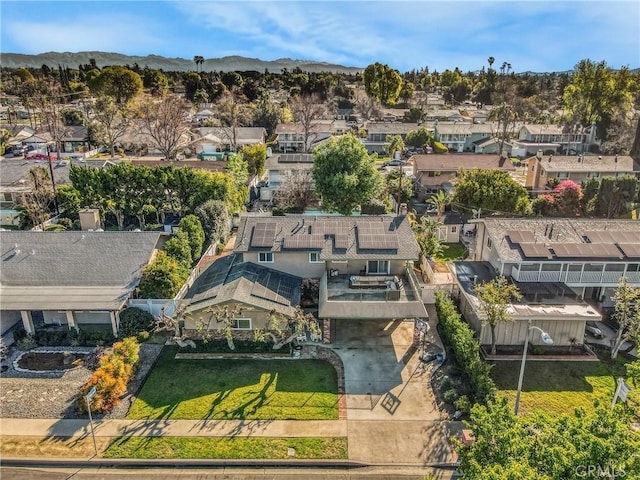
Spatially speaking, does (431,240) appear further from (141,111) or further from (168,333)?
(141,111)

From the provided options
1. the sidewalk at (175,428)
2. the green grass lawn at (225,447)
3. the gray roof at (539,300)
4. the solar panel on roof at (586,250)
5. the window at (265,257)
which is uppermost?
the solar panel on roof at (586,250)

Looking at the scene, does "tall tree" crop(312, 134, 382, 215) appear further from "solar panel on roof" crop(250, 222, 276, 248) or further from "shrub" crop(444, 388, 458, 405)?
"shrub" crop(444, 388, 458, 405)

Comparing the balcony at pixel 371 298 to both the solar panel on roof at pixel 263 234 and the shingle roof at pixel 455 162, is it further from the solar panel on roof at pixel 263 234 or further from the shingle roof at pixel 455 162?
the shingle roof at pixel 455 162

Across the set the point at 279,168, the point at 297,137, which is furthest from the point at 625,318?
the point at 297,137

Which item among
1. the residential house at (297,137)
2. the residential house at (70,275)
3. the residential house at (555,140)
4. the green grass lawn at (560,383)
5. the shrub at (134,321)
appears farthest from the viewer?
the residential house at (297,137)

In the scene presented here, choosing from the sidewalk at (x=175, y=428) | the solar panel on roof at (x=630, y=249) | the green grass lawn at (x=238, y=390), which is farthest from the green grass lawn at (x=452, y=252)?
the sidewalk at (x=175, y=428)

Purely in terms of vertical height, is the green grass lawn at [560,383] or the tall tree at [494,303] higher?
the tall tree at [494,303]
